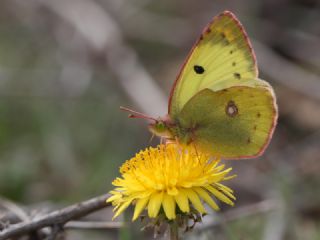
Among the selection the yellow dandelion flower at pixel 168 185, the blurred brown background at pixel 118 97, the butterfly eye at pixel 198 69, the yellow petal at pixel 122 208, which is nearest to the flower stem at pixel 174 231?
the yellow dandelion flower at pixel 168 185

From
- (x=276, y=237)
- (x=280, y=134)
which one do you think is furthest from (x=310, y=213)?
(x=280, y=134)

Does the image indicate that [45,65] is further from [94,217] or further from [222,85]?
[222,85]

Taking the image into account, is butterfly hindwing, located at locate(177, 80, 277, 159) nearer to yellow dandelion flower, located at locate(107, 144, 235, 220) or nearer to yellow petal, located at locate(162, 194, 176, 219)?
yellow dandelion flower, located at locate(107, 144, 235, 220)


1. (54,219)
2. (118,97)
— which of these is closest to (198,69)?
(54,219)

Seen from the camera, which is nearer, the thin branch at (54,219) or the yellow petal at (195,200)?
the yellow petal at (195,200)

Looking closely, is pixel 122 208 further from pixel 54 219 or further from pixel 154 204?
pixel 54 219

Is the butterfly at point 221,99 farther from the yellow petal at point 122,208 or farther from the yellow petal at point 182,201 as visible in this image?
the yellow petal at point 122,208
